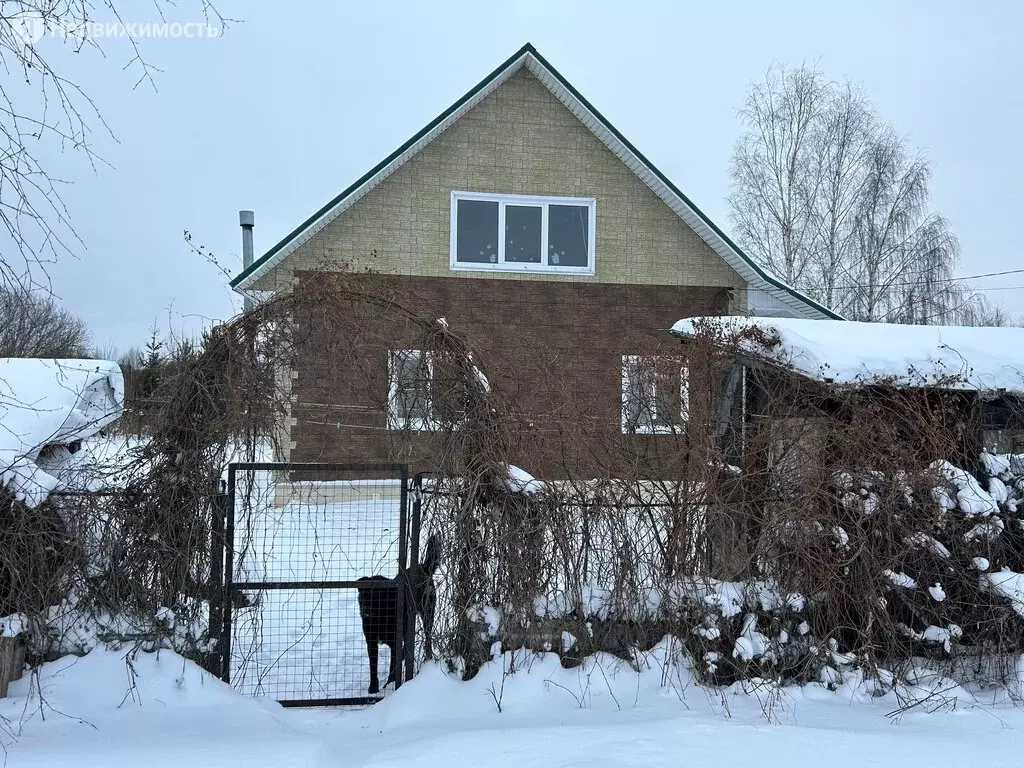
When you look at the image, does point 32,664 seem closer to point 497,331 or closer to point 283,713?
point 283,713

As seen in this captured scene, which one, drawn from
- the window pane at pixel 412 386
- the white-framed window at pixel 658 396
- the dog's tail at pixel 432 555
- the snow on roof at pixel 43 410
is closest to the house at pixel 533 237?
the snow on roof at pixel 43 410

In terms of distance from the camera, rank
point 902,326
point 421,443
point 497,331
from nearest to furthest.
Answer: point 421,443
point 902,326
point 497,331

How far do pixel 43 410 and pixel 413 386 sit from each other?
2696mm

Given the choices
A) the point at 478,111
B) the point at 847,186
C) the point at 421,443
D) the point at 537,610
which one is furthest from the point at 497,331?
the point at 847,186

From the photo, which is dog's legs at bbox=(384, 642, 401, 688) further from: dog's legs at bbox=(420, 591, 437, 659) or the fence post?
the fence post

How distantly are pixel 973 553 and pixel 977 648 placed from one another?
0.69 meters

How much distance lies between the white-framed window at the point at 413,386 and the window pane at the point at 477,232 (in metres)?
7.44

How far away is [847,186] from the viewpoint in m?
25.4

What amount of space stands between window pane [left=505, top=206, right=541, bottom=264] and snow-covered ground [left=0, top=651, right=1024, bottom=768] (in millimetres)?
8807

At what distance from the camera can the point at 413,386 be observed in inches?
226

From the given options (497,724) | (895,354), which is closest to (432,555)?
(497,724)

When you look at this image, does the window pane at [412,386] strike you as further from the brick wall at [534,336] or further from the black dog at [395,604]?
the black dog at [395,604]

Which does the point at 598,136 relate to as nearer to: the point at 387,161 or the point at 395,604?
the point at 387,161

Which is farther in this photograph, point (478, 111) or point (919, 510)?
point (478, 111)
